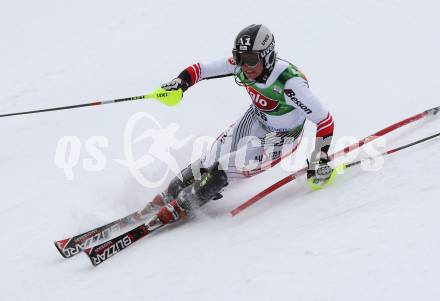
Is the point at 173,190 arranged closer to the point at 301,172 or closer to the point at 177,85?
the point at 177,85

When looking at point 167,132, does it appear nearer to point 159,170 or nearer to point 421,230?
point 159,170

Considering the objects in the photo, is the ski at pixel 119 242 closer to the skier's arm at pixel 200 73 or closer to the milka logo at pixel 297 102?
the skier's arm at pixel 200 73

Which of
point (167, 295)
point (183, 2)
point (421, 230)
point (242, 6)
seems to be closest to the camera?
point (421, 230)

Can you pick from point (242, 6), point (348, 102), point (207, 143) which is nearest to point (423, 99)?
point (348, 102)

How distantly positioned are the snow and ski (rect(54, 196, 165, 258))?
0.51 feet

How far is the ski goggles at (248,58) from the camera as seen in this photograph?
4.75 metres

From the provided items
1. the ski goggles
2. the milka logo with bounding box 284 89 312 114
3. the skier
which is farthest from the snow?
the ski goggles

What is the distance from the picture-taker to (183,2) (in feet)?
39.9

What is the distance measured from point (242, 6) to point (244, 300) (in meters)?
9.21

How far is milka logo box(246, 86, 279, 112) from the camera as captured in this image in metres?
5.10

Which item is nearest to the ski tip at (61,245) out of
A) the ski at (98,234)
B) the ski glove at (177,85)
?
the ski at (98,234)

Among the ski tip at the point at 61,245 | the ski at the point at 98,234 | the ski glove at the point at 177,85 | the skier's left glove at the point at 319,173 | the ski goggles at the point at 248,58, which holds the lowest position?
the ski at the point at 98,234

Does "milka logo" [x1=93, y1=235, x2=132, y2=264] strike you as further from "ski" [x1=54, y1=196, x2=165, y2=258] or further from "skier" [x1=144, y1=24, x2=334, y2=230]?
"ski" [x1=54, y1=196, x2=165, y2=258]

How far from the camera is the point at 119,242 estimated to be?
5.03 meters
